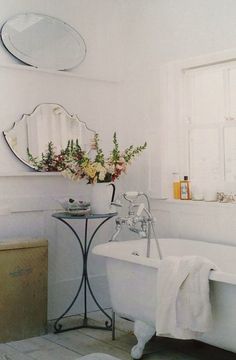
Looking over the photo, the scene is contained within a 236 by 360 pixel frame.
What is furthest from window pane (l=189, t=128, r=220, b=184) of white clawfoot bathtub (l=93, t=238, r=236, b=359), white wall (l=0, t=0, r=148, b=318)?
white clawfoot bathtub (l=93, t=238, r=236, b=359)

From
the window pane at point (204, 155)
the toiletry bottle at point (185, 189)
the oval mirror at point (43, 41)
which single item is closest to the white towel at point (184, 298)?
the toiletry bottle at point (185, 189)

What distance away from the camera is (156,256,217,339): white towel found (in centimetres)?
306

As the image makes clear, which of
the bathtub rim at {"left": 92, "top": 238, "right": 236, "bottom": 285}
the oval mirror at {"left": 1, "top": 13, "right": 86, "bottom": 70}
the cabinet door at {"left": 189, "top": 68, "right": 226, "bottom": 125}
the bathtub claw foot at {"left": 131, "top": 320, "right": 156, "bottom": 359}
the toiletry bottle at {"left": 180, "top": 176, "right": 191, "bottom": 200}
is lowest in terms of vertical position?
the bathtub claw foot at {"left": 131, "top": 320, "right": 156, "bottom": 359}

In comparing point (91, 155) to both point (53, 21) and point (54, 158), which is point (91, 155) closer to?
point (54, 158)

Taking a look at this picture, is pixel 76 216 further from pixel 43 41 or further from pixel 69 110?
pixel 43 41

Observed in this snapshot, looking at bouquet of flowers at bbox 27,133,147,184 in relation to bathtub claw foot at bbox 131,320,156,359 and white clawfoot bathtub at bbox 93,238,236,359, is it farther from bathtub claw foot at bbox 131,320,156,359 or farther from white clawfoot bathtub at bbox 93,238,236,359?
bathtub claw foot at bbox 131,320,156,359

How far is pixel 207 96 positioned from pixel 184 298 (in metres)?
2.11

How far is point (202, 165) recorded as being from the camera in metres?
4.71

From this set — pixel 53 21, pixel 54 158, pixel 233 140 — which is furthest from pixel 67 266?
pixel 53 21

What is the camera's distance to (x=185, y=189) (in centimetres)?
463

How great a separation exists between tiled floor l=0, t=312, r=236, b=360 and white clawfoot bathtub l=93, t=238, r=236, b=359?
0.23 meters

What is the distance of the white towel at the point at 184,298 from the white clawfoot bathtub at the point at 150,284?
90 millimetres

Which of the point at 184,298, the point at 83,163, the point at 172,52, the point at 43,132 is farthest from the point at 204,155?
the point at 184,298

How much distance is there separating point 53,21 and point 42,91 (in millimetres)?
606
